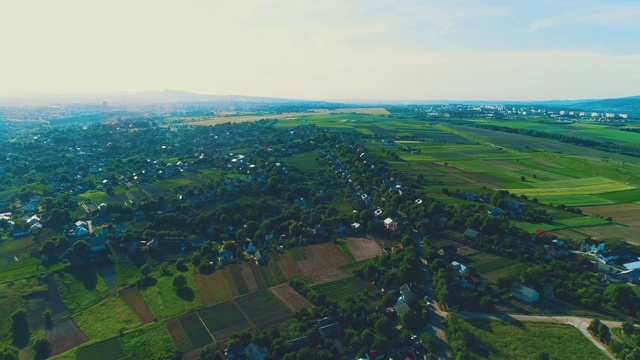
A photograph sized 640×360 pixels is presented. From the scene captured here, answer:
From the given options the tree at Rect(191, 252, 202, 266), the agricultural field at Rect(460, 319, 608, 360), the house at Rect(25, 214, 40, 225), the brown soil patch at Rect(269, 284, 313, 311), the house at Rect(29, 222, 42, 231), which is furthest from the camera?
the house at Rect(25, 214, 40, 225)

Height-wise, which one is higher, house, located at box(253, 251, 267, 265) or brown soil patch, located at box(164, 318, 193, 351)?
house, located at box(253, 251, 267, 265)

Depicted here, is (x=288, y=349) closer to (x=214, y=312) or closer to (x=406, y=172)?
(x=214, y=312)

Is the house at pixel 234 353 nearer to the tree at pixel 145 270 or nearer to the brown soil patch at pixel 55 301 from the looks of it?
the tree at pixel 145 270

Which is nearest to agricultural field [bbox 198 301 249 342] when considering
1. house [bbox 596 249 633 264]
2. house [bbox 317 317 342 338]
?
house [bbox 317 317 342 338]

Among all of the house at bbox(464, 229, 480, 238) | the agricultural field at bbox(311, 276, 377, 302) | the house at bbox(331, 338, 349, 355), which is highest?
the house at bbox(464, 229, 480, 238)

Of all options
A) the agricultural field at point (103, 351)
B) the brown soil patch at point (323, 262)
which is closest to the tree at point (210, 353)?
the agricultural field at point (103, 351)

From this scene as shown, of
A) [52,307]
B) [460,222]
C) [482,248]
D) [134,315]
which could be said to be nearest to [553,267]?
[482,248]

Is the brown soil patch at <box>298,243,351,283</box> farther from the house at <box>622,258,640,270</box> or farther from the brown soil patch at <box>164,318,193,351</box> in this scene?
the house at <box>622,258,640,270</box>
